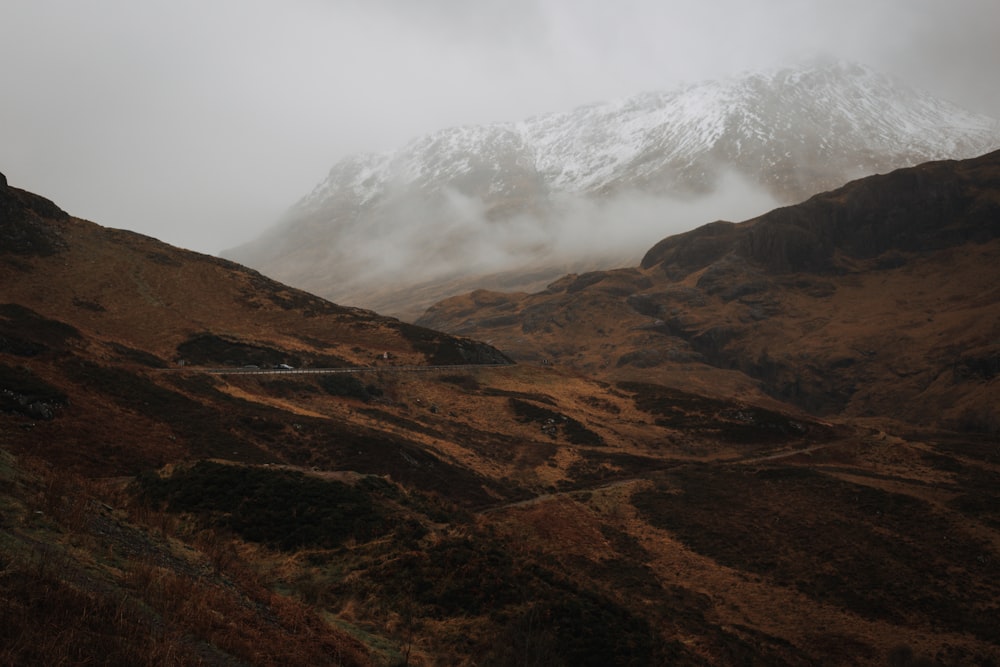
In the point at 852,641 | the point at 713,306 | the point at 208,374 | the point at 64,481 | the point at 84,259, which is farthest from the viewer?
the point at 713,306

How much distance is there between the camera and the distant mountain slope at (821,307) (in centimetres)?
11819

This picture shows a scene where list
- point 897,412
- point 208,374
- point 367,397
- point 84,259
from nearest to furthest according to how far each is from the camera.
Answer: point 208,374
point 367,397
point 84,259
point 897,412

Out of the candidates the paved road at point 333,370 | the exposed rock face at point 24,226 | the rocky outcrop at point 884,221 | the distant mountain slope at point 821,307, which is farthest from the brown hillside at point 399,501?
the rocky outcrop at point 884,221

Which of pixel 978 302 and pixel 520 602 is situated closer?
pixel 520 602

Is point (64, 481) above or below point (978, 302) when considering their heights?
below

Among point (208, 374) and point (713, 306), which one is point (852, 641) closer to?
point (208, 374)

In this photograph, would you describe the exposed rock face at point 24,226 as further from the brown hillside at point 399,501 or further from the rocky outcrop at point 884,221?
the rocky outcrop at point 884,221

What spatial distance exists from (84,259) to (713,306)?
137 m

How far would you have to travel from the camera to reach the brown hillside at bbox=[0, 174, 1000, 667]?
10055mm


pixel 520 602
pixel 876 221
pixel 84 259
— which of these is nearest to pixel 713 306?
pixel 876 221

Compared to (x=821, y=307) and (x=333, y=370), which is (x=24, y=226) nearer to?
(x=333, y=370)

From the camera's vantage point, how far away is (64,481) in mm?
12320

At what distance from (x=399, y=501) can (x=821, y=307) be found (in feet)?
509

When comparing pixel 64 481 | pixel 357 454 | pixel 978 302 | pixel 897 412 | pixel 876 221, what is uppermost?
pixel 876 221
